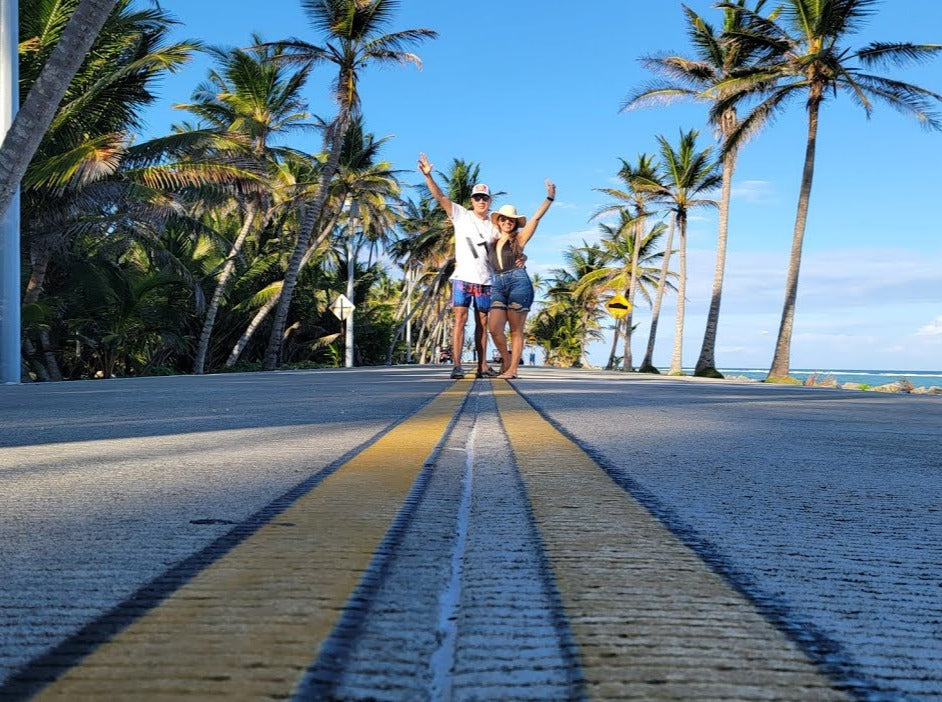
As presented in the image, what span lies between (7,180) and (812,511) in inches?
271

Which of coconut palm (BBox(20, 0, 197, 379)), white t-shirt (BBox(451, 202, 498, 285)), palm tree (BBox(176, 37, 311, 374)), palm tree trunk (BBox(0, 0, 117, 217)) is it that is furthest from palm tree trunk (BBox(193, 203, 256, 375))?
palm tree trunk (BBox(0, 0, 117, 217))

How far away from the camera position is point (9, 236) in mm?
10352

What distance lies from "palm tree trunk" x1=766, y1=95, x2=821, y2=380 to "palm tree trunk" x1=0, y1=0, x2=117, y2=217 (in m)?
17.2

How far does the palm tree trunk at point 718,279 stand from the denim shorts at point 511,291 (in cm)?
1458

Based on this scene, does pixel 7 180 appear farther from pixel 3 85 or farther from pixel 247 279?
pixel 247 279

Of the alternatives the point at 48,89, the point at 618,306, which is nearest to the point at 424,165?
the point at 48,89

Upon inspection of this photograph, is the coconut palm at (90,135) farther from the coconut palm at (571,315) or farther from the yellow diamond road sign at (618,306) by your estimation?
the coconut palm at (571,315)

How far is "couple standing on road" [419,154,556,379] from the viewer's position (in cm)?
922

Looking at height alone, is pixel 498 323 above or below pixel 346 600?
above

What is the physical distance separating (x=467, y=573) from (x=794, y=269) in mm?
21110

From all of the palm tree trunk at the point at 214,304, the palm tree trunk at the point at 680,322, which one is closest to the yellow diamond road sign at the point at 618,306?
the palm tree trunk at the point at 680,322

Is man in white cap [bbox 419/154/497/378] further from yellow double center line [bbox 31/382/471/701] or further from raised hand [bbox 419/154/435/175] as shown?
yellow double center line [bbox 31/382/471/701]

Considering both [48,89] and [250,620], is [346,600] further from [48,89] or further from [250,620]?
[48,89]

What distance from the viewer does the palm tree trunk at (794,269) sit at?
2055 cm
